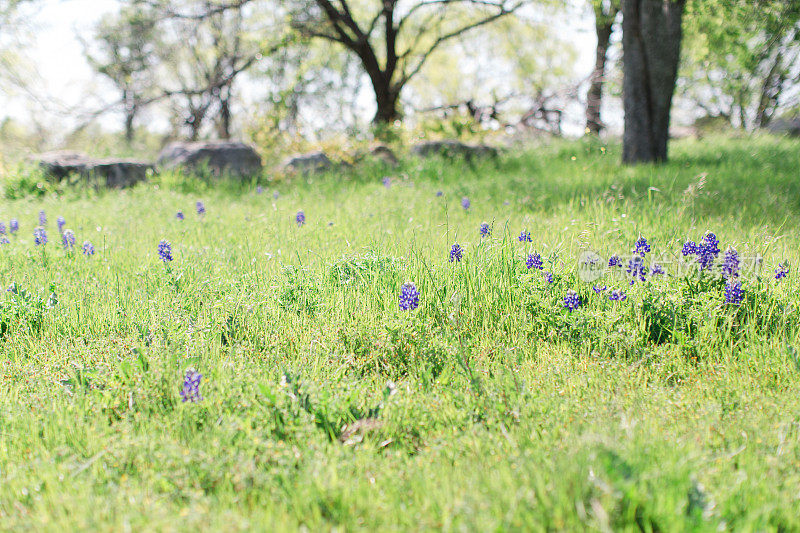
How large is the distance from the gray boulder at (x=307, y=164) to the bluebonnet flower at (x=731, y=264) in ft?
24.3

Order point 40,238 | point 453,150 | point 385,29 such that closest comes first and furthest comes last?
point 40,238, point 453,150, point 385,29

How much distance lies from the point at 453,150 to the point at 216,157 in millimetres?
4498

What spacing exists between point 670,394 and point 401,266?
69.9 inches

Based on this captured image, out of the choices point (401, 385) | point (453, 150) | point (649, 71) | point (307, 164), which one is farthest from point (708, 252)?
point (307, 164)

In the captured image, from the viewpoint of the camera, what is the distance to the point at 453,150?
988 centimetres

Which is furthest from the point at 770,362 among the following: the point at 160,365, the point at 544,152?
the point at 544,152

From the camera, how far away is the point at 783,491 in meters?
1.78

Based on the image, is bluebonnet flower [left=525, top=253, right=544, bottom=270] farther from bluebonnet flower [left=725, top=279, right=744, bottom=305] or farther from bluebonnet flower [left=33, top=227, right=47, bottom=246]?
bluebonnet flower [left=33, top=227, right=47, bottom=246]

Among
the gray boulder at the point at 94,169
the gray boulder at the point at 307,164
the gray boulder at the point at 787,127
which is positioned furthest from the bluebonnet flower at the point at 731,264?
the gray boulder at the point at 787,127

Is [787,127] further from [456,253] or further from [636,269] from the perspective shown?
[456,253]

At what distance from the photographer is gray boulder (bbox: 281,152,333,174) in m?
9.54

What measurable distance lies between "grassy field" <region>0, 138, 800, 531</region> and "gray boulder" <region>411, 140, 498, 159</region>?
5244 mm

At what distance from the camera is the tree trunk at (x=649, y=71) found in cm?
806

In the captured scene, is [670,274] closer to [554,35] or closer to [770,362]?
[770,362]
